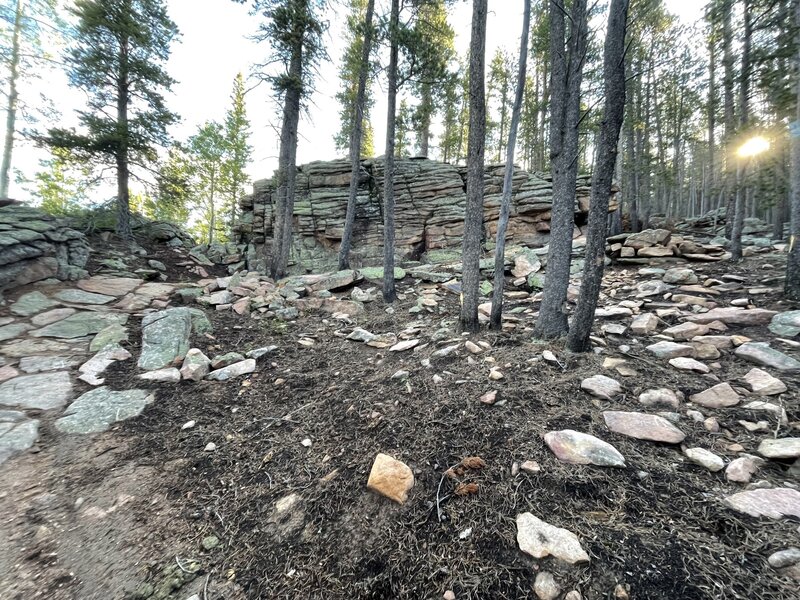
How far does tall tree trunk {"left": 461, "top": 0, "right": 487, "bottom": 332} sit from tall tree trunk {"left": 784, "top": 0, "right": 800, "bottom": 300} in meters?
5.14

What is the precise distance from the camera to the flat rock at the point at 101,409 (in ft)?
11.2

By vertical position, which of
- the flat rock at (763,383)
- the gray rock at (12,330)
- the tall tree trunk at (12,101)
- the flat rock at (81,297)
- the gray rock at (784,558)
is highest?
the tall tree trunk at (12,101)

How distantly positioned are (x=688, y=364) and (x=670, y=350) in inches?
15.3

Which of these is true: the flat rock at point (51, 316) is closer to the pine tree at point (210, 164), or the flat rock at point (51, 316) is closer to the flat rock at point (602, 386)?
the flat rock at point (602, 386)

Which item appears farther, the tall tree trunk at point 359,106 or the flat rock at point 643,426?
the tall tree trunk at point 359,106

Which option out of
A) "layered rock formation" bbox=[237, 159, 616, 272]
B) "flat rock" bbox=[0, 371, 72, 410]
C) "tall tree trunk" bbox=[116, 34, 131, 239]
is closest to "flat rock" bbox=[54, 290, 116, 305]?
"flat rock" bbox=[0, 371, 72, 410]

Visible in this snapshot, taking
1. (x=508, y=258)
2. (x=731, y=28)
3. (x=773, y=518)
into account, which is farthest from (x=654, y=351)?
(x=731, y=28)

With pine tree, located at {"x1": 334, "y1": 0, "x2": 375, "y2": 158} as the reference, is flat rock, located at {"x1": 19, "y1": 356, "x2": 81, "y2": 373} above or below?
below

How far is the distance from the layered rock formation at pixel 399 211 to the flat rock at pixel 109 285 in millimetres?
6512

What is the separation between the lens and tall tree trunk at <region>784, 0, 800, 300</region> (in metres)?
5.13

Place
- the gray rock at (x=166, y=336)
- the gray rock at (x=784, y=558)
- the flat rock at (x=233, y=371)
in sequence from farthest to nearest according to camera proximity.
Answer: the gray rock at (x=166, y=336)
the flat rock at (x=233, y=371)
the gray rock at (x=784, y=558)

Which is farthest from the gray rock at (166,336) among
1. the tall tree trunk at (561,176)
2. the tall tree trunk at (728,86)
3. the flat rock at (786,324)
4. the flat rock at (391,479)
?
the tall tree trunk at (728,86)

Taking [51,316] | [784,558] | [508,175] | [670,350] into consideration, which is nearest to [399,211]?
[508,175]

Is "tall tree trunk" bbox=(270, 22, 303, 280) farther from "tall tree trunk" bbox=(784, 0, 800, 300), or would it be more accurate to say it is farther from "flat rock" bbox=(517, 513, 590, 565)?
"tall tree trunk" bbox=(784, 0, 800, 300)
